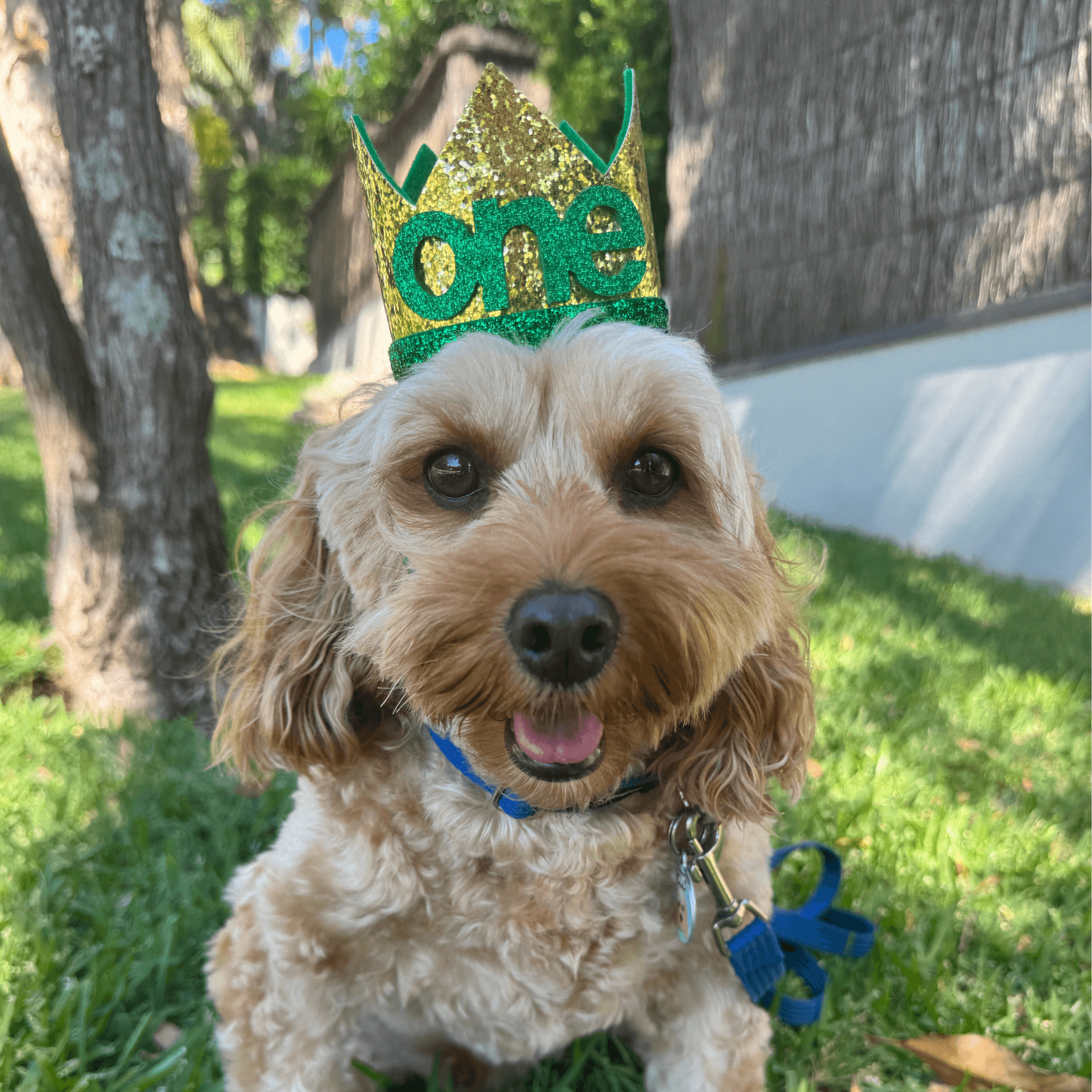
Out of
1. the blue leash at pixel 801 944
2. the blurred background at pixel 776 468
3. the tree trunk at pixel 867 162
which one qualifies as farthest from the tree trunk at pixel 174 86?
the tree trunk at pixel 867 162

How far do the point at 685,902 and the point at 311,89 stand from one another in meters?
22.5

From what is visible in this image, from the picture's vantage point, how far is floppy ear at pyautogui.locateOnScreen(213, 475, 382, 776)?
5.57ft

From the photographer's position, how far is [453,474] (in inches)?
63.2

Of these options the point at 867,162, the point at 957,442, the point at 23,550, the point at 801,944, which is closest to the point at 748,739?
the point at 801,944

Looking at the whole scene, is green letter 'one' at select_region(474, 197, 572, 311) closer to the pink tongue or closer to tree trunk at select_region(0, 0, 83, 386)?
the pink tongue

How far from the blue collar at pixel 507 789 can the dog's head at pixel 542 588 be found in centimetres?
5

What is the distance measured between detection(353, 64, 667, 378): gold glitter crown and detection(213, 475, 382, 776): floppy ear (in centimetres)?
48

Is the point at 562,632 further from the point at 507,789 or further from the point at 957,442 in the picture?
the point at 957,442

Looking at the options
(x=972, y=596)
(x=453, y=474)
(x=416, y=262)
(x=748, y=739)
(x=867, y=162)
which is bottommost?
(x=972, y=596)

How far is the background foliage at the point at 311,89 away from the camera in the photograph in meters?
8.87

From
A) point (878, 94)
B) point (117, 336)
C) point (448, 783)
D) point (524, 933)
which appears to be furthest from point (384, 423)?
point (878, 94)

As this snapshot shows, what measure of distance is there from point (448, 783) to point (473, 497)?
1.86 ft

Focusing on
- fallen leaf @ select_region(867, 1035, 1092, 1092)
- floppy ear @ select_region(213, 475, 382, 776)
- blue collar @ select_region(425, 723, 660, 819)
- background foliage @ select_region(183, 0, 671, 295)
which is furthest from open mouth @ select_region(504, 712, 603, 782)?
background foliage @ select_region(183, 0, 671, 295)

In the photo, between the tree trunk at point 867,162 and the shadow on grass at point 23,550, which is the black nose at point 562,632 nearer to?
the shadow on grass at point 23,550
